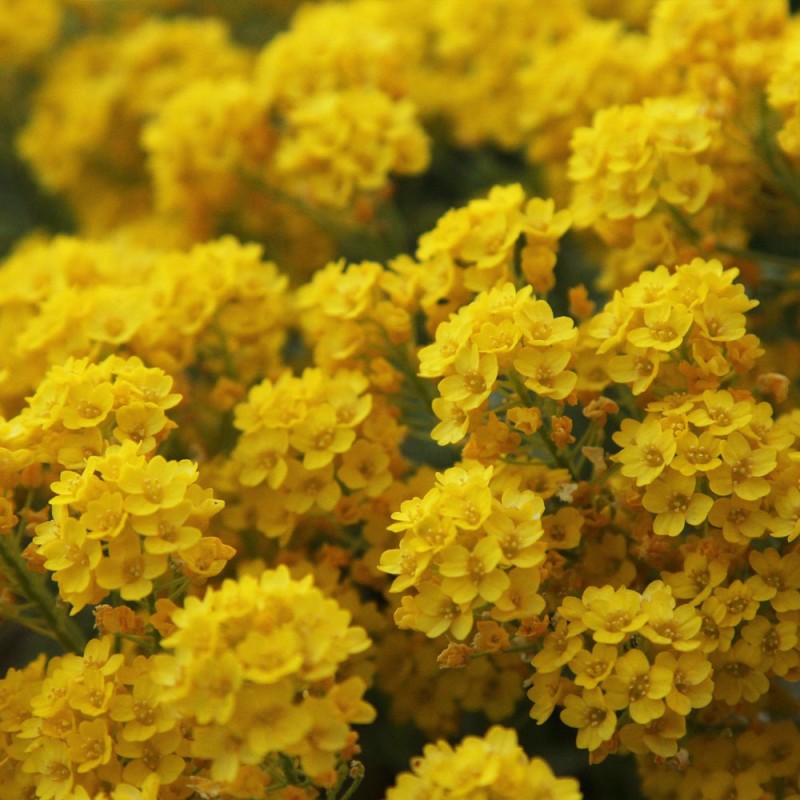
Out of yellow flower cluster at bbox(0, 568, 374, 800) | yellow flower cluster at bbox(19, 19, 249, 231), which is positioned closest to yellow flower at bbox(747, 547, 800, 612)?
yellow flower cluster at bbox(0, 568, 374, 800)

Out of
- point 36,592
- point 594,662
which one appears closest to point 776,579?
point 594,662

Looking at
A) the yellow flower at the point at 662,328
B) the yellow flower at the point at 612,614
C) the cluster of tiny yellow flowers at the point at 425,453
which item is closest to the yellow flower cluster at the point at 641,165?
the cluster of tiny yellow flowers at the point at 425,453

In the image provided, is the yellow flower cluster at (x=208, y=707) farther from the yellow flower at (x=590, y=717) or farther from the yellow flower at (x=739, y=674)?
the yellow flower at (x=739, y=674)

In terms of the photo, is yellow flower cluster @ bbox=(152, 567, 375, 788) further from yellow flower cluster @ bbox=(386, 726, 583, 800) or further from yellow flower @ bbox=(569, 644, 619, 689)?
yellow flower @ bbox=(569, 644, 619, 689)

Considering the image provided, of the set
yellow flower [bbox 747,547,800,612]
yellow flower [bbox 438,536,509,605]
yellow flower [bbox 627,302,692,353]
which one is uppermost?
yellow flower [bbox 627,302,692,353]

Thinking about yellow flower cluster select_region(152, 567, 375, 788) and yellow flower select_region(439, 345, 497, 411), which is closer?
yellow flower cluster select_region(152, 567, 375, 788)

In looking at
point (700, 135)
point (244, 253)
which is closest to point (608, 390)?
point (700, 135)

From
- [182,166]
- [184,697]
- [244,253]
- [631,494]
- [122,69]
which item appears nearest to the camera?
[184,697]

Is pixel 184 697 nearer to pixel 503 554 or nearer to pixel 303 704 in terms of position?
pixel 303 704
